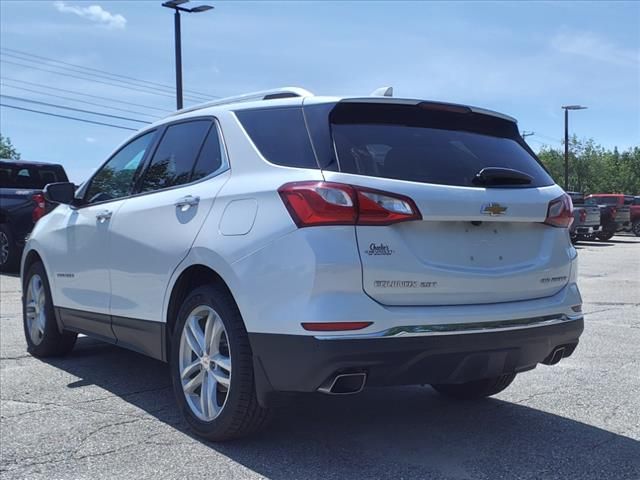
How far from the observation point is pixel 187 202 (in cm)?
406

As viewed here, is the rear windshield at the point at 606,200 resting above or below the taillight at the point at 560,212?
below

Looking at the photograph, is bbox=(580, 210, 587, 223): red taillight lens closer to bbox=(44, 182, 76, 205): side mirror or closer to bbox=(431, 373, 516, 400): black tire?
bbox=(431, 373, 516, 400): black tire

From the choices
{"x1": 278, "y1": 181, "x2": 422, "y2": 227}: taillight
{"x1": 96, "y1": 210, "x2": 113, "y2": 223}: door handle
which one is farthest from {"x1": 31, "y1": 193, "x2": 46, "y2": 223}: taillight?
{"x1": 278, "y1": 181, "x2": 422, "y2": 227}: taillight

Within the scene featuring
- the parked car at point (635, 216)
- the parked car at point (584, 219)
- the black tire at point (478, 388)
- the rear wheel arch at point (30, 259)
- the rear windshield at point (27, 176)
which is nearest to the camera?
the black tire at point (478, 388)

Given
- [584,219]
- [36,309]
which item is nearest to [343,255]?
[36,309]

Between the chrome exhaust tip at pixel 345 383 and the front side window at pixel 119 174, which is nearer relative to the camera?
the chrome exhaust tip at pixel 345 383

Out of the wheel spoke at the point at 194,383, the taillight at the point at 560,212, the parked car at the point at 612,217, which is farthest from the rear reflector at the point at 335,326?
the parked car at the point at 612,217

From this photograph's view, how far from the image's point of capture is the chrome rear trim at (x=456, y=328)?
318cm

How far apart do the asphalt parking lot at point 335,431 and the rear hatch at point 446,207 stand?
839 mm

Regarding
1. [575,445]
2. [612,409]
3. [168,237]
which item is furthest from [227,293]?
[612,409]

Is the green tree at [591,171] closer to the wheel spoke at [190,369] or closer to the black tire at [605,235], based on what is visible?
the black tire at [605,235]

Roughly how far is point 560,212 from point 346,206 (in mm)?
1385

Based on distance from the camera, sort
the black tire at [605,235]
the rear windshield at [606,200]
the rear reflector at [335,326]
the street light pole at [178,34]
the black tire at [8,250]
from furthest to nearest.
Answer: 1. the rear windshield at [606,200]
2. the black tire at [605,235]
3. the street light pole at [178,34]
4. the black tire at [8,250]
5. the rear reflector at [335,326]

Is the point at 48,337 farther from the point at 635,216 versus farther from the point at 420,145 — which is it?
the point at 635,216
